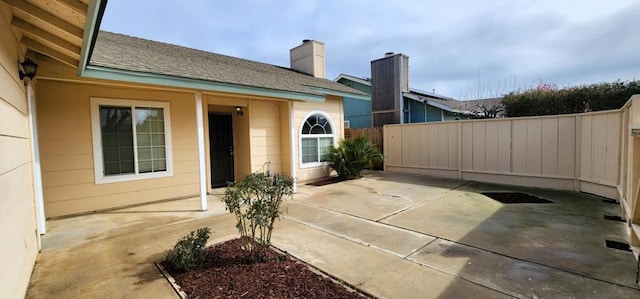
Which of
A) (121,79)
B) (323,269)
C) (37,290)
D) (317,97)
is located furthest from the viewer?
(317,97)

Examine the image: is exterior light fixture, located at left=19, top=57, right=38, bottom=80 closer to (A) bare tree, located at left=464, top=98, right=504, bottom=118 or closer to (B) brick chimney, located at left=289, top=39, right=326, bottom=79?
(B) brick chimney, located at left=289, top=39, right=326, bottom=79

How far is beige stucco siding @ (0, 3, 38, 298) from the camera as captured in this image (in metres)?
2.16

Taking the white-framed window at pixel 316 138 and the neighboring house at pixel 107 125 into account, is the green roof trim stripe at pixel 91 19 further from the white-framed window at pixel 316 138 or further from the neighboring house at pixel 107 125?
the white-framed window at pixel 316 138

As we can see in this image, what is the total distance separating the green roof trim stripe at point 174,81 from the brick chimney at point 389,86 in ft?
25.9

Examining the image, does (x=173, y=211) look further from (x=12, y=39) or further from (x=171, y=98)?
(x=12, y=39)

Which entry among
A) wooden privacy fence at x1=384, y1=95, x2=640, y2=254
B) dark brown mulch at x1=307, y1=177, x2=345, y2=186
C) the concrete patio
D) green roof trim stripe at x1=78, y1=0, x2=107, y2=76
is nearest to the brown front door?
the concrete patio

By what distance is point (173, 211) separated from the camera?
5.59 m

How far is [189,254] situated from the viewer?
308 cm

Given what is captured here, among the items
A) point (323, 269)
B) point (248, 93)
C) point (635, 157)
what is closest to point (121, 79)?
point (248, 93)

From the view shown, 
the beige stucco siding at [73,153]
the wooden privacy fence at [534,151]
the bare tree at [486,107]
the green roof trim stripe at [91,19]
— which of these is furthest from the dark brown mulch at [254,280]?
the bare tree at [486,107]

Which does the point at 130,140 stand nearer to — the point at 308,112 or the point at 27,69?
the point at 27,69

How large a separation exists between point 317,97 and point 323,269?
5.46 meters

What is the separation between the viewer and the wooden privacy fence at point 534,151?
5.30 metres

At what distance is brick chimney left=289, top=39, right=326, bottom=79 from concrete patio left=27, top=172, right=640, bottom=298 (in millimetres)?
6519
